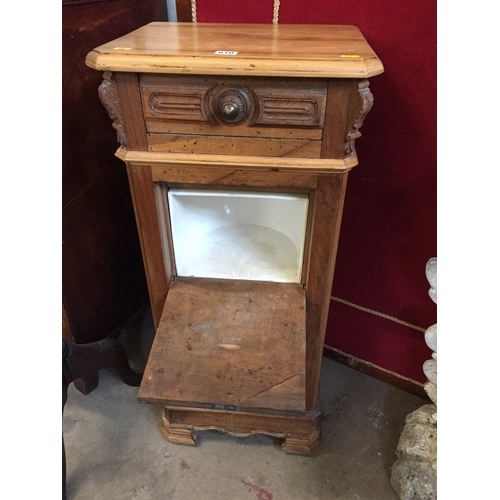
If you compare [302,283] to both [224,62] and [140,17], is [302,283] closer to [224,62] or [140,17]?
[224,62]

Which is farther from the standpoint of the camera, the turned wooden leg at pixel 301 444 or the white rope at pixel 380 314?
the white rope at pixel 380 314

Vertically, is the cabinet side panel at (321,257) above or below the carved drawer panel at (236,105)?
below

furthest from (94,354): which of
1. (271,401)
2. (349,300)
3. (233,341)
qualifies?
(349,300)

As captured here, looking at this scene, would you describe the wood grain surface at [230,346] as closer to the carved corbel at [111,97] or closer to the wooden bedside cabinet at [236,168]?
the wooden bedside cabinet at [236,168]

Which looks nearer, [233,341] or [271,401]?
[271,401]

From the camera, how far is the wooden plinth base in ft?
4.15

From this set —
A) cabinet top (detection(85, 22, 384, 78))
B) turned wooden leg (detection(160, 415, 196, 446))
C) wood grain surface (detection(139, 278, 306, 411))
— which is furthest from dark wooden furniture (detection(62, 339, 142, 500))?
cabinet top (detection(85, 22, 384, 78))

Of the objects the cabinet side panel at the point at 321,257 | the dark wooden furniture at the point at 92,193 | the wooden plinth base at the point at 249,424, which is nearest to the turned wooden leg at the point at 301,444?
the wooden plinth base at the point at 249,424

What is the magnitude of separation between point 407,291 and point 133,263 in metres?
0.99

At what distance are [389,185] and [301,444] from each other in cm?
82

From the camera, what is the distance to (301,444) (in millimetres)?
1307

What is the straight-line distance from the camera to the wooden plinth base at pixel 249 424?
1.27 metres

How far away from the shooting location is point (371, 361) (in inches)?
61.7

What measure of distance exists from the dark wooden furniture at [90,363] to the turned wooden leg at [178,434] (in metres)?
0.22
